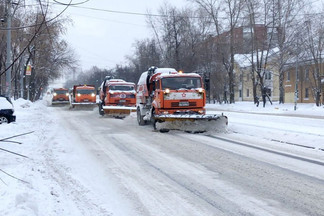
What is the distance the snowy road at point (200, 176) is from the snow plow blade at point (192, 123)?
254 centimetres

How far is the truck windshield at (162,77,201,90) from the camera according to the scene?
616 inches

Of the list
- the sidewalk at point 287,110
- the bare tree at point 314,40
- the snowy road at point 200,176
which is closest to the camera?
the snowy road at point 200,176

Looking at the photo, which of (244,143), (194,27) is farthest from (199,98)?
(194,27)

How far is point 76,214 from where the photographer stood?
15.5 feet

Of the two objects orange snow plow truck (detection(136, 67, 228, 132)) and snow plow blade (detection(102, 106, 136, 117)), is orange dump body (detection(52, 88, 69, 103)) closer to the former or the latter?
snow plow blade (detection(102, 106, 136, 117))

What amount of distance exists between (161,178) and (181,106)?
340 inches

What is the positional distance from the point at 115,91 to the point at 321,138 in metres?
15.6

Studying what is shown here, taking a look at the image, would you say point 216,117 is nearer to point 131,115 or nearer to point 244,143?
point 244,143

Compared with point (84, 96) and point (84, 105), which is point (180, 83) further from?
point (84, 96)

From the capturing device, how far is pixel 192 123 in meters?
14.8

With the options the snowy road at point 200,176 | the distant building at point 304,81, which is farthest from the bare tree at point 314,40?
the snowy road at point 200,176

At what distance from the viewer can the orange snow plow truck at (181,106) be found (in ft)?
47.9

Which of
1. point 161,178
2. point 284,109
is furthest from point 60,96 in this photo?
point 161,178

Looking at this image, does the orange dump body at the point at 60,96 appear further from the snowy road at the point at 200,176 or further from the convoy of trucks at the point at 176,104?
the snowy road at the point at 200,176
